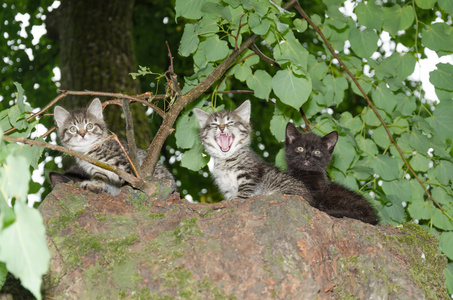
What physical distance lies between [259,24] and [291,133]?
5.85 ft

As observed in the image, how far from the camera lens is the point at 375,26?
4676 millimetres

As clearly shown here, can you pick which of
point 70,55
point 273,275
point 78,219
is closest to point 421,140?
point 273,275

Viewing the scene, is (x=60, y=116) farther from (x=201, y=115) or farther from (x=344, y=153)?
(x=344, y=153)

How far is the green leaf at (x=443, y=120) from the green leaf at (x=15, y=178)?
174 inches

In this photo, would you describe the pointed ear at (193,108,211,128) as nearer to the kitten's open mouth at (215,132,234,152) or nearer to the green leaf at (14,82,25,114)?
the kitten's open mouth at (215,132,234,152)

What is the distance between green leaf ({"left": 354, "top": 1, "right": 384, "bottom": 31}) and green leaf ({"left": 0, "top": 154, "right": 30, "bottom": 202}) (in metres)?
4.08

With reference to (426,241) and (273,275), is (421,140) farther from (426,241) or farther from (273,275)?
(273,275)

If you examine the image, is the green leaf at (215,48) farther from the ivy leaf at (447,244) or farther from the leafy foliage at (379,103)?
the ivy leaf at (447,244)

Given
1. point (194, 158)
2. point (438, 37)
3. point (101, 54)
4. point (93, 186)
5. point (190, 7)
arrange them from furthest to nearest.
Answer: point (101, 54), point (194, 158), point (438, 37), point (93, 186), point (190, 7)

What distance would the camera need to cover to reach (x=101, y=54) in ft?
21.6

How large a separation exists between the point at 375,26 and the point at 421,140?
1324 mm

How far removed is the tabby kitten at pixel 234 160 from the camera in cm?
464

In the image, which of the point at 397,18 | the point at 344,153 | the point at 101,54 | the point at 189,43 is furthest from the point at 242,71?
the point at 101,54

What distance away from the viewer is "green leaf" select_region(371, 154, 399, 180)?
15.5 ft
